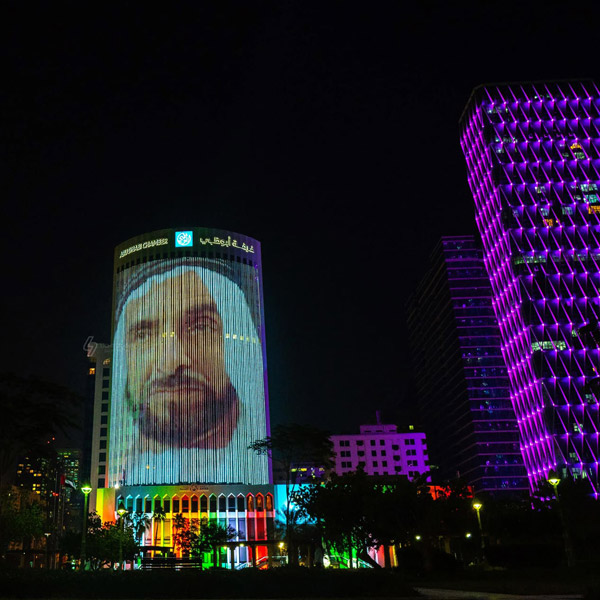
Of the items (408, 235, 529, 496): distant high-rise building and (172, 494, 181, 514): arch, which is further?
(408, 235, 529, 496): distant high-rise building

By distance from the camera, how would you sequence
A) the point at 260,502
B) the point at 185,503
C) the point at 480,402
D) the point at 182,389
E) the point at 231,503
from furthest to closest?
the point at 480,402 < the point at 182,389 < the point at 260,502 < the point at 231,503 < the point at 185,503

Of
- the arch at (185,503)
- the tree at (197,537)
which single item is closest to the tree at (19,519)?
the tree at (197,537)

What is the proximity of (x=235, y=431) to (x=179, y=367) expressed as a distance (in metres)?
18.1

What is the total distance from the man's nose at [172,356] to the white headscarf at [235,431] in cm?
876

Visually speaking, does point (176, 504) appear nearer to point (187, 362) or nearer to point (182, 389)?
point (182, 389)

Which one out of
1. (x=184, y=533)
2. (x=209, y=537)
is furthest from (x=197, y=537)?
(x=209, y=537)

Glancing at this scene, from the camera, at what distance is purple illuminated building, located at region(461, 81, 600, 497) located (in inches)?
5285

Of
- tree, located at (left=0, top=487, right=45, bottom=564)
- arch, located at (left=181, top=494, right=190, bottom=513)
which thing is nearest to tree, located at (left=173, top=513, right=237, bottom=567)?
arch, located at (left=181, top=494, right=190, bottom=513)

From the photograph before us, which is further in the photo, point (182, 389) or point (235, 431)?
point (182, 389)

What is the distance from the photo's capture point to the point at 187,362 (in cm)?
14200

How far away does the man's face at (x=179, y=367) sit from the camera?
139 m

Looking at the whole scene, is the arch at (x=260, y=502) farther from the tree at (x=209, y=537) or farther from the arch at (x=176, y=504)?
the tree at (x=209, y=537)

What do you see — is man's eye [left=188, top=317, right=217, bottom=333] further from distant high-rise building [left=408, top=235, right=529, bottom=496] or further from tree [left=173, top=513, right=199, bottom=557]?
distant high-rise building [left=408, top=235, right=529, bottom=496]

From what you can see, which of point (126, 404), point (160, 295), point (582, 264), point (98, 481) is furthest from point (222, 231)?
point (582, 264)
